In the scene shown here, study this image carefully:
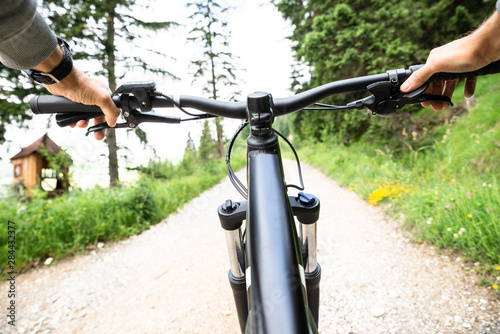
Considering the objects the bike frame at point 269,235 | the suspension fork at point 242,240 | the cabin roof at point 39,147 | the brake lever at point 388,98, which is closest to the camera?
the bike frame at point 269,235

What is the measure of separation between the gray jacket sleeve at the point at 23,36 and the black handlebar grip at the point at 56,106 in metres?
0.22

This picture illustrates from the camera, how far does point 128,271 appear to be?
3.06 meters

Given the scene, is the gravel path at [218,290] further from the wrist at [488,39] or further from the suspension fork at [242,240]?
the wrist at [488,39]


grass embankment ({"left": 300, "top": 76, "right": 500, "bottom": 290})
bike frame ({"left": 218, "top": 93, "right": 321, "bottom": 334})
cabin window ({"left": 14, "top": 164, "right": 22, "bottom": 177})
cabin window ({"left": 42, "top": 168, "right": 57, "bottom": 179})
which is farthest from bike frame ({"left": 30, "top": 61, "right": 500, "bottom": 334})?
cabin window ({"left": 42, "top": 168, "right": 57, "bottom": 179})

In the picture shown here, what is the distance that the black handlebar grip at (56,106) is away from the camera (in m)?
1.11

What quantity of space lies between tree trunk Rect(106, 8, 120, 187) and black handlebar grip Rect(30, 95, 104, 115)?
5440 mm

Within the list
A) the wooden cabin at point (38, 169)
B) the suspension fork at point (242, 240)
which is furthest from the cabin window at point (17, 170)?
the suspension fork at point (242, 240)

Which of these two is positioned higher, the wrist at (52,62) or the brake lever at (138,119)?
the wrist at (52,62)

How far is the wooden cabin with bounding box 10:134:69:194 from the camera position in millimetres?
4883

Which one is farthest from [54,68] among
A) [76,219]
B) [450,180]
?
[450,180]

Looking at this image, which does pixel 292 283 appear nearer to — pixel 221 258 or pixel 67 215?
pixel 221 258

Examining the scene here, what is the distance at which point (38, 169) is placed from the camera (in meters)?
5.29

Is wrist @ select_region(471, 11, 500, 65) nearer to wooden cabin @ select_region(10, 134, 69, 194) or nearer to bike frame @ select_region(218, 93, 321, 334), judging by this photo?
bike frame @ select_region(218, 93, 321, 334)

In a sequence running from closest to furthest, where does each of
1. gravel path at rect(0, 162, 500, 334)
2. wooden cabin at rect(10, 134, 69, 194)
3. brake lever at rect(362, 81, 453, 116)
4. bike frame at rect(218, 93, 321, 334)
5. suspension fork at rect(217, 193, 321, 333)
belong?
bike frame at rect(218, 93, 321, 334) → suspension fork at rect(217, 193, 321, 333) → brake lever at rect(362, 81, 453, 116) → gravel path at rect(0, 162, 500, 334) → wooden cabin at rect(10, 134, 69, 194)
